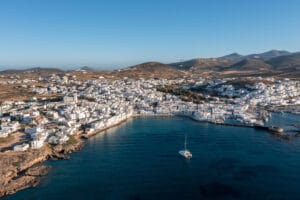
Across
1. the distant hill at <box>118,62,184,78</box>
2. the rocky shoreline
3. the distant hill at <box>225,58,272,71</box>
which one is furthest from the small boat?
the distant hill at <box>225,58,272,71</box>

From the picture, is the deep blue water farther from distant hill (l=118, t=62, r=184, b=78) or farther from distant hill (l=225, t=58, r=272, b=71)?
distant hill (l=225, t=58, r=272, b=71)

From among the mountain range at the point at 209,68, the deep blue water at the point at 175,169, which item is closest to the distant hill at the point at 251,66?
the mountain range at the point at 209,68

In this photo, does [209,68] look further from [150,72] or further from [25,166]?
[25,166]

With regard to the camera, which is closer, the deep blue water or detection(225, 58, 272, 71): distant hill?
the deep blue water

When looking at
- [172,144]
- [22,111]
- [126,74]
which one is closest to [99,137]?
[172,144]

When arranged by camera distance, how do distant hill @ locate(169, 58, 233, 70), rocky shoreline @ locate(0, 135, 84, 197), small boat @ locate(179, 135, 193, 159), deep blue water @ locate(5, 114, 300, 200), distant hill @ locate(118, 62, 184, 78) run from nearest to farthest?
deep blue water @ locate(5, 114, 300, 200) < rocky shoreline @ locate(0, 135, 84, 197) < small boat @ locate(179, 135, 193, 159) < distant hill @ locate(118, 62, 184, 78) < distant hill @ locate(169, 58, 233, 70)

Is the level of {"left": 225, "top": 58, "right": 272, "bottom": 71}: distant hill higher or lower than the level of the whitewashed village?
higher
